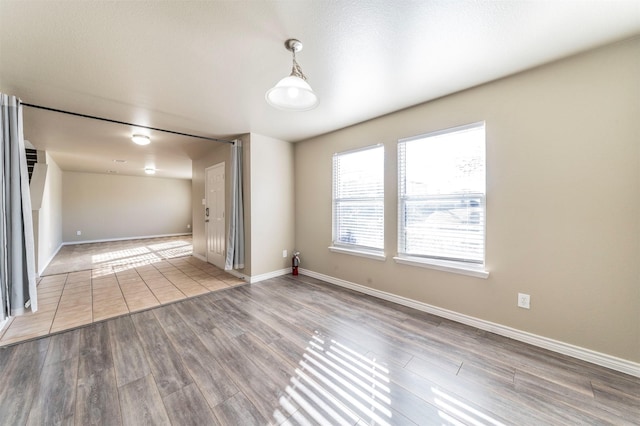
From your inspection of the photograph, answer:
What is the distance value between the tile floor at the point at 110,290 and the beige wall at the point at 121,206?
3.37 m

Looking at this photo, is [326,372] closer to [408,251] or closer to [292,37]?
[408,251]

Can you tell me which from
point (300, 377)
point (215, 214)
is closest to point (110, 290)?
point (215, 214)

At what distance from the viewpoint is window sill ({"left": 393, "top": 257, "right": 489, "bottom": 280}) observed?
94.0 inches

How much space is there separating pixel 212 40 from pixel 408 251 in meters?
2.89

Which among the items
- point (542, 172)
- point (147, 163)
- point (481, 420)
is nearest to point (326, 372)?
point (481, 420)

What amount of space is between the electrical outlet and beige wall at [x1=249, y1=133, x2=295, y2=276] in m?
3.34

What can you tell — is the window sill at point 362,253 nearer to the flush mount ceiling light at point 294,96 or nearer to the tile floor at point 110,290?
the tile floor at point 110,290

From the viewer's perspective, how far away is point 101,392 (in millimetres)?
1601

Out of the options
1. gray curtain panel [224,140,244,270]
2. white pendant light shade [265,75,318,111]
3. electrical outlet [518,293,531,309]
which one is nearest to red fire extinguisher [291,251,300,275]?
gray curtain panel [224,140,244,270]

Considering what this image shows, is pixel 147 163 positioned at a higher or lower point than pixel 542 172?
higher

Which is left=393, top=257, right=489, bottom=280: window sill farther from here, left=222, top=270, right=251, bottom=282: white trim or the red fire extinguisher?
left=222, top=270, right=251, bottom=282: white trim

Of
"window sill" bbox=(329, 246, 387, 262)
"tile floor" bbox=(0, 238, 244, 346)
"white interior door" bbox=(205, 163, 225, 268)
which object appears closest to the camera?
"tile floor" bbox=(0, 238, 244, 346)

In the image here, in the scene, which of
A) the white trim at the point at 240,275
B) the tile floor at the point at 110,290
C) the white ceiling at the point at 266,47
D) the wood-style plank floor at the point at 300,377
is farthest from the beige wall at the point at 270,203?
the wood-style plank floor at the point at 300,377

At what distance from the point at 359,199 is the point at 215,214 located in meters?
3.16
